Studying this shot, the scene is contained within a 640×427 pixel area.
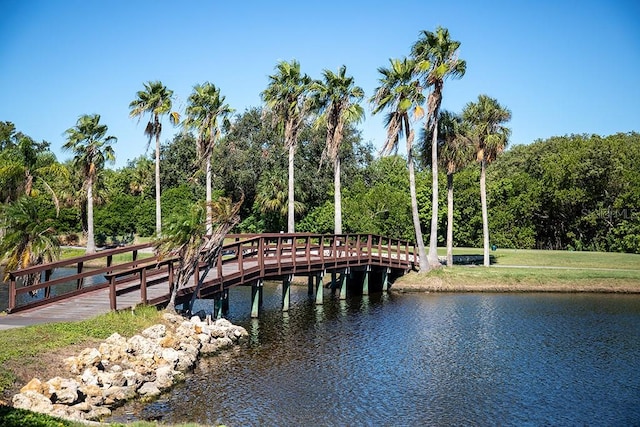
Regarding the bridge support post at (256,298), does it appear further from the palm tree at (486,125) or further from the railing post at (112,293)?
the palm tree at (486,125)

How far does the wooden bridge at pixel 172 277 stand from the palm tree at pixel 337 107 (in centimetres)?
485

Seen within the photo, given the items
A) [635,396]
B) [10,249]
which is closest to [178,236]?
[10,249]

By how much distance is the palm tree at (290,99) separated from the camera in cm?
4191

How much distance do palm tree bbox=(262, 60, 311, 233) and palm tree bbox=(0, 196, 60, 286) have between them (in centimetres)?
1807

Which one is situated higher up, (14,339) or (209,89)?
(209,89)

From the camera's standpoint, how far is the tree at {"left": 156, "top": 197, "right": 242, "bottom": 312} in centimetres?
2114

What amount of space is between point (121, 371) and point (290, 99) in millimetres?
28888

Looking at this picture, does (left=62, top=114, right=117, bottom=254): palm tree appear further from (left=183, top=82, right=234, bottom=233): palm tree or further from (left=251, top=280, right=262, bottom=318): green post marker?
(left=251, top=280, right=262, bottom=318): green post marker

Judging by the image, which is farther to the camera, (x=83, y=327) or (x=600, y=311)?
(x=600, y=311)

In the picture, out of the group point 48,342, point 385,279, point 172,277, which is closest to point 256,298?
point 172,277

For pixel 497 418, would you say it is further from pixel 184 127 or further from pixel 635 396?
pixel 184 127

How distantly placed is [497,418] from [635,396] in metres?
4.66

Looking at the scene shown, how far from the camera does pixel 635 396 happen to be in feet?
55.9

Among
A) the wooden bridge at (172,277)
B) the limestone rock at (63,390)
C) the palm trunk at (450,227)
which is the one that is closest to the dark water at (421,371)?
the limestone rock at (63,390)
